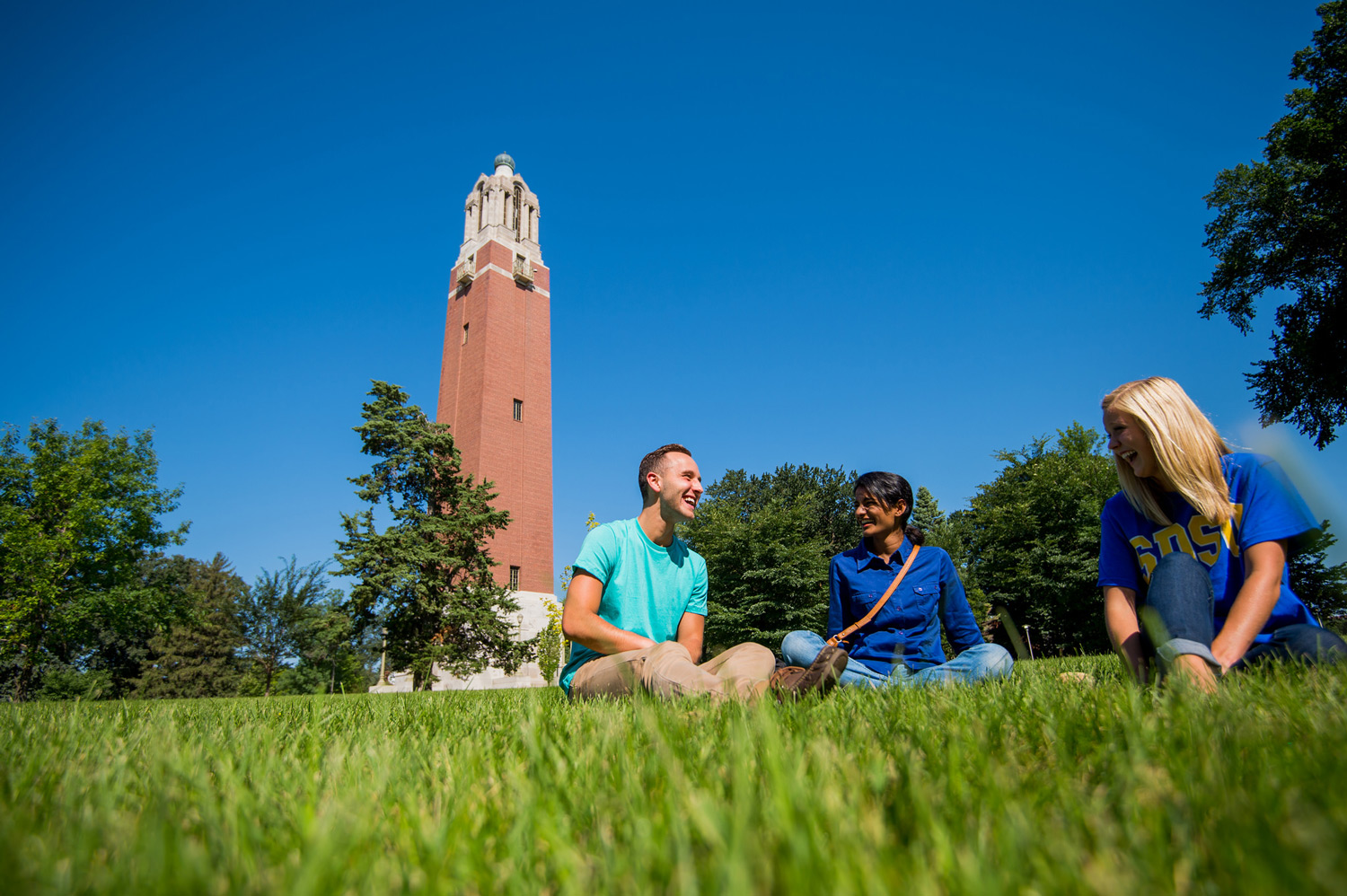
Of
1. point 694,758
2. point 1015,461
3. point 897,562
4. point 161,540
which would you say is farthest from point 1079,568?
point 161,540

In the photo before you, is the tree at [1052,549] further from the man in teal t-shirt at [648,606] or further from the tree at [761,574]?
the man in teal t-shirt at [648,606]

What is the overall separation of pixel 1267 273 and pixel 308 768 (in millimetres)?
24842

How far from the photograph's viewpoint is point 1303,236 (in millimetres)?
16938

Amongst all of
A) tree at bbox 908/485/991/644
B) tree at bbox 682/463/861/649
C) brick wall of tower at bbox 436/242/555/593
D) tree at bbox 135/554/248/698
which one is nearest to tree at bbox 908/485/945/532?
tree at bbox 908/485/991/644

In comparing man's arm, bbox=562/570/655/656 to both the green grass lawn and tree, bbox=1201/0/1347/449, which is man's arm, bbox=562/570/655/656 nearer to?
the green grass lawn

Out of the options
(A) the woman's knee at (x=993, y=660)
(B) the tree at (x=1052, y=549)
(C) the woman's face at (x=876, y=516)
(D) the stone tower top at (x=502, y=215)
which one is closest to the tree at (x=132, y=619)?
(D) the stone tower top at (x=502, y=215)

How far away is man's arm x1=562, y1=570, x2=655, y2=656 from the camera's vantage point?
3365 millimetres

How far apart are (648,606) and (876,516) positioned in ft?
5.86

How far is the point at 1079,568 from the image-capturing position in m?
29.2

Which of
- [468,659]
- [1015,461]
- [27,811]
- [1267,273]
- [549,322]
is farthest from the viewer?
[549,322]

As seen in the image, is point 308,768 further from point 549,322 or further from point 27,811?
point 549,322

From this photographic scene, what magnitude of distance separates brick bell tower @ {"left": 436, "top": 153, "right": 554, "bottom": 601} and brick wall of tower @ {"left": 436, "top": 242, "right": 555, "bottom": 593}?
0.05 metres

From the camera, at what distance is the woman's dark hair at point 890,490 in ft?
15.1

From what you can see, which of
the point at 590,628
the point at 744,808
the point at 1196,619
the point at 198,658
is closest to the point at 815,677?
the point at 590,628
